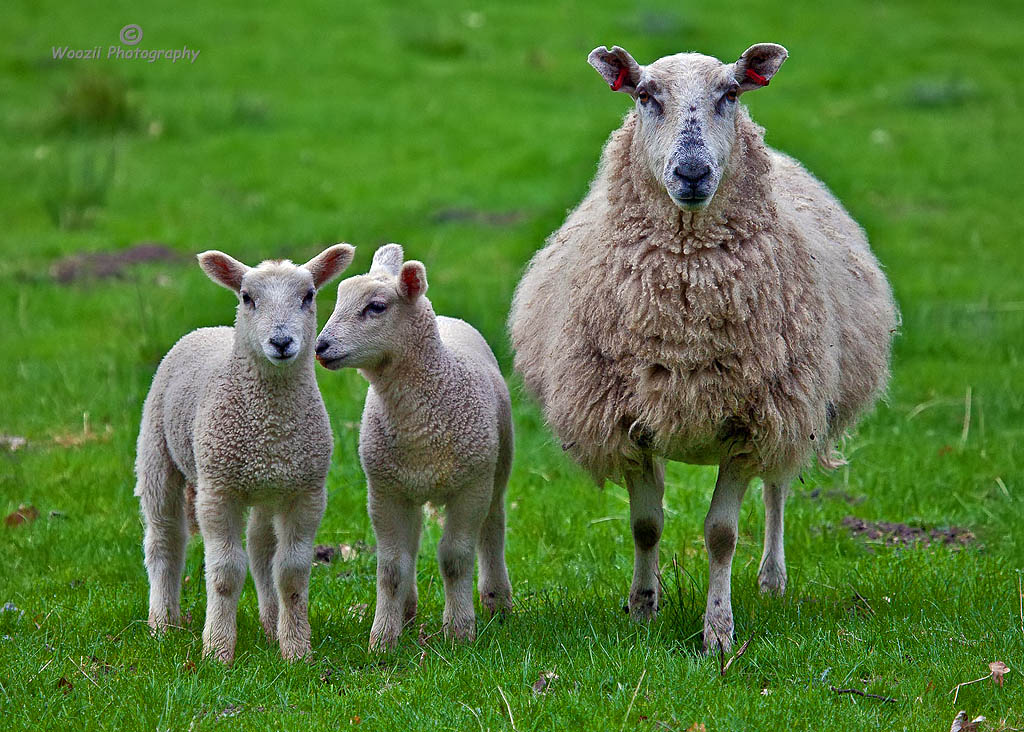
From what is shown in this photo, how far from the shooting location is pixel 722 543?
4.70 metres

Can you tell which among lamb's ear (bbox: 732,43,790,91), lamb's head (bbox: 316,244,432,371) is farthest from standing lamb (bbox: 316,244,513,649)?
lamb's ear (bbox: 732,43,790,91)

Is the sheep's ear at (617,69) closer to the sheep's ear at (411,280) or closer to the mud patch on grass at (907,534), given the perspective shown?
the sheep's ear at (411,280)

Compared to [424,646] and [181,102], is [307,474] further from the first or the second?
[181,102]

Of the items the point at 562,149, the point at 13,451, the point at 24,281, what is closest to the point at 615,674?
the point at 13,451

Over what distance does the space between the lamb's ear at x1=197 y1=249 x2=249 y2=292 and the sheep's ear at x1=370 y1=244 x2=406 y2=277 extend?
0.52 meters

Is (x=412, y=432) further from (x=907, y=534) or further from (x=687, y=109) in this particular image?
(x=907, y=534)

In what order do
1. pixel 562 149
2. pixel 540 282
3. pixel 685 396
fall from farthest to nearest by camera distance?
pixel 562 149 < pixel 540 282 < pixel 685 396

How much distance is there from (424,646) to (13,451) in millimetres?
3271

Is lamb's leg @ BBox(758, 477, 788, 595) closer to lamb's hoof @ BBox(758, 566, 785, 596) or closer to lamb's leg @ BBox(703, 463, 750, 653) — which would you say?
lamb's hoof @ BBox(758, 566, 785, 596)

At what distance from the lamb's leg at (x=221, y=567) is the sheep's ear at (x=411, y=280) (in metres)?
0.94

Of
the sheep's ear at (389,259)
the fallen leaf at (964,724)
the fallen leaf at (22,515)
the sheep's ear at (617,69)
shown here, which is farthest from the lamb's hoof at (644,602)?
the fallen leaf at (22,515)

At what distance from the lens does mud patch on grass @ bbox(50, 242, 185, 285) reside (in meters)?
10.2

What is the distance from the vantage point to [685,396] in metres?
4.49

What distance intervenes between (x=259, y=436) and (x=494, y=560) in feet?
3.87
